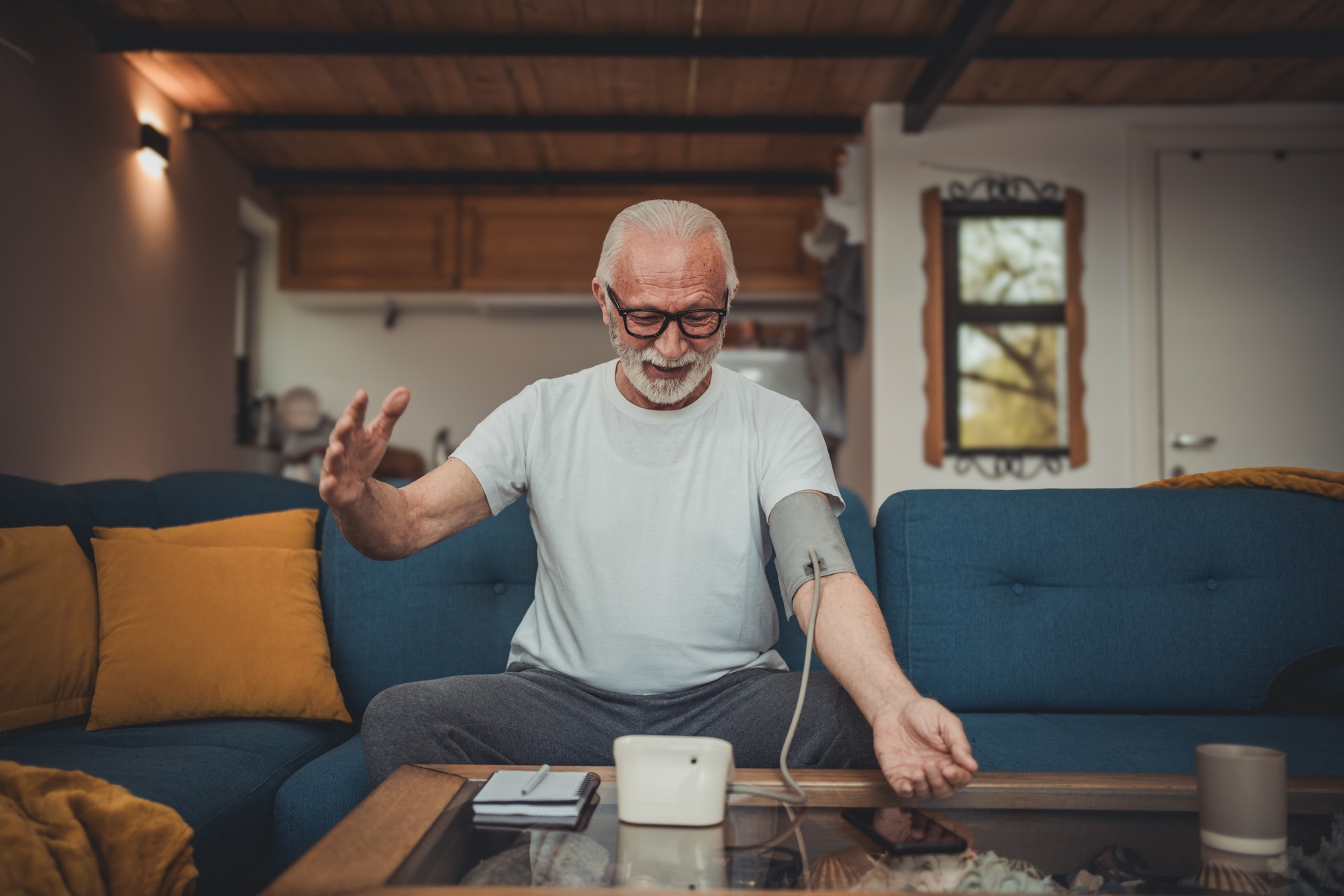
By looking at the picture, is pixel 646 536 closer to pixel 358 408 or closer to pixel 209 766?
pixel 358 408

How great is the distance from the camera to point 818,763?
1255 millimetres

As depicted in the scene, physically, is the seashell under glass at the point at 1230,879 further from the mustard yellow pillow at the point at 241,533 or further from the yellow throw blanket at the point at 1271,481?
the mustard yellow pillow at the point at 241,533

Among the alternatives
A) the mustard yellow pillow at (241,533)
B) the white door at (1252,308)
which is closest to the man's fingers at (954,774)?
the mustard yellow pillow at (241,533)

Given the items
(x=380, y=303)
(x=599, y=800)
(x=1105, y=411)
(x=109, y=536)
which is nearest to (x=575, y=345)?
(x=380, y=303)

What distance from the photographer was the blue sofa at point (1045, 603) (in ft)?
5.77

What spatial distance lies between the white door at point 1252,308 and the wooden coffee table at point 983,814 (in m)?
3.42

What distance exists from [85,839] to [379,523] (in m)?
0.48

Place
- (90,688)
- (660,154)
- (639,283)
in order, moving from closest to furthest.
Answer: (639,283) < (90,688) < (660,154)

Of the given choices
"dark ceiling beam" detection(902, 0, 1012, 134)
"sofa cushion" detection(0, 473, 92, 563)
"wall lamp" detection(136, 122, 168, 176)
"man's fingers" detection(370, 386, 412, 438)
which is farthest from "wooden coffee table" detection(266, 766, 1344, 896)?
"wall lamp" detection(136, 122, 168, 176)

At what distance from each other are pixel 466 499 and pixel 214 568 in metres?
0.62

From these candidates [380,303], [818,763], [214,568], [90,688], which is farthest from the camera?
[380,303]

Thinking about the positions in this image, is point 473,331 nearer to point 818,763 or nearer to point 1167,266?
point 1167,266

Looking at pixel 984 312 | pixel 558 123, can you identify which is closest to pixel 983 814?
pixel 984 312

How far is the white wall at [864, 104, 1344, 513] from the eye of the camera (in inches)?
159
